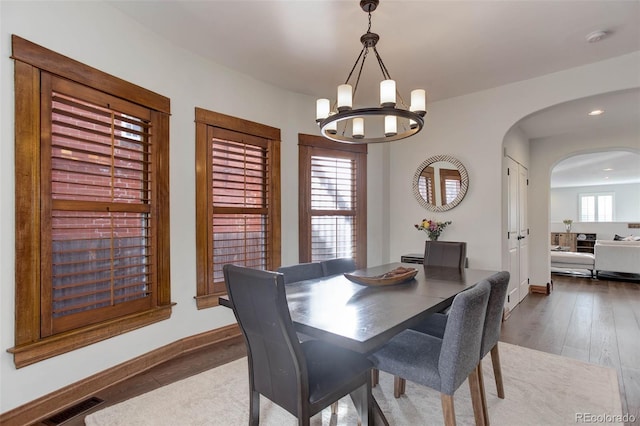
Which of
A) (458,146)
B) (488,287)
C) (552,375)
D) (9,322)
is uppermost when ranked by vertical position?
(458,146)

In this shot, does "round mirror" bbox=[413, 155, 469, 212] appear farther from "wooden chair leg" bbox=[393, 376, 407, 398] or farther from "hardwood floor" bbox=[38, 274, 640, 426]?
"wooden chair leg" bbox=[393, 376, 407, 398]

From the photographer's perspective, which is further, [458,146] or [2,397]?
[458,146]

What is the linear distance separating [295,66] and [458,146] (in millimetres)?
2246

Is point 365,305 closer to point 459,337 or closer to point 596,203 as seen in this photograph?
point 459,337

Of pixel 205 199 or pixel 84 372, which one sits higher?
pixel 205 199

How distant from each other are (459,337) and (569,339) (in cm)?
275

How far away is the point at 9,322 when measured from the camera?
6.31 ft

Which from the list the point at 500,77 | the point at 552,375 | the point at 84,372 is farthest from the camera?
the point at 500,77

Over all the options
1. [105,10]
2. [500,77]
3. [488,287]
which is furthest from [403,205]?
[105,10]

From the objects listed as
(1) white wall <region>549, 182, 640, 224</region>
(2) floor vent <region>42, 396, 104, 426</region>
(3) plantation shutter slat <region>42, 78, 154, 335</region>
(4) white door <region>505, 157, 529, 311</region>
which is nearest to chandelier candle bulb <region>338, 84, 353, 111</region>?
(3) plantation shutter slat <region>42, 78, 154, 335</region>

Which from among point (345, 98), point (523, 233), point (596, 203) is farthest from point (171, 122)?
point (596, 203)

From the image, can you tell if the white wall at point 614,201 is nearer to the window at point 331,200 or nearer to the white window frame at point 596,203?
the white window frame at point 596,203

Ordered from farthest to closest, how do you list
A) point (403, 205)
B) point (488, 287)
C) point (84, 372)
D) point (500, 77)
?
1. point (403, 205)
2. point (500, 77)
3. point (84, 372)
4. point (488, 287)

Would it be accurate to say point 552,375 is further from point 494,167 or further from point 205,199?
point 205,199
